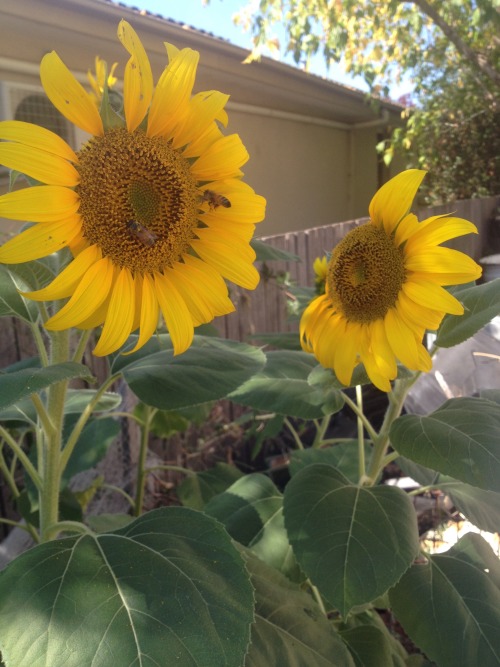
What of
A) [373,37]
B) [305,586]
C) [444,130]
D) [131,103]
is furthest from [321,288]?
[444,130]

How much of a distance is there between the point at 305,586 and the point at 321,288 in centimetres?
113

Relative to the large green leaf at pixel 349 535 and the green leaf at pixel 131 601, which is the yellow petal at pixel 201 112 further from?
the large green leaf at pixel 349 535

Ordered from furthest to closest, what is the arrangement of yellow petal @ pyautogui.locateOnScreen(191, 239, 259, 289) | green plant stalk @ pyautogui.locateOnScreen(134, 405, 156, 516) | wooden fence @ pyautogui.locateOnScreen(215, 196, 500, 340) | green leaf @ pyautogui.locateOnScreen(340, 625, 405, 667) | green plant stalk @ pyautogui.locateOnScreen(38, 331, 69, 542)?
wooden fence @ pyautogui.locateOnScreen(215, 196, 500, 340)
green plant stalk @ pyautogui.locateOnScreen(134, 405, 156, 516)
green leaf @ pyautogui.locateOnScreen(340, 625, 405, 667)
green plant stalk @ pyautogui.locateOnScreen(38, 331, 69, 542)
yellow petal @ pyautogui.locateOnScreen(191, 239, 259, 289)

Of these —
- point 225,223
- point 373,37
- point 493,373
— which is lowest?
point 493,373

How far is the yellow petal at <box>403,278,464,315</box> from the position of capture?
3.61ft

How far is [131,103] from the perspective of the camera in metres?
0.99

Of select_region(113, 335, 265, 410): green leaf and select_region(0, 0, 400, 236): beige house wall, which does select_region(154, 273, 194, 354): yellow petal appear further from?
select_region(0, 0, 400, 236): beige house wall

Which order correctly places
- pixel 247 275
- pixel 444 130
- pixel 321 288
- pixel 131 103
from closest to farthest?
1. pixel 131 103
2. pixel 247 275
3. pixel 321 288
4. pixel 444 130

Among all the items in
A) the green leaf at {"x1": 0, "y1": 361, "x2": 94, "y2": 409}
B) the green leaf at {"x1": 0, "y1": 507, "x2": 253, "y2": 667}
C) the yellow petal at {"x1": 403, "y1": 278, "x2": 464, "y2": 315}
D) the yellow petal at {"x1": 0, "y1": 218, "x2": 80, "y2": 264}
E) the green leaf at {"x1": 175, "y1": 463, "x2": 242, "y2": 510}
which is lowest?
the green leaf at {"x1": 175, "y1": 463, "x2": 242, "y2": 510}

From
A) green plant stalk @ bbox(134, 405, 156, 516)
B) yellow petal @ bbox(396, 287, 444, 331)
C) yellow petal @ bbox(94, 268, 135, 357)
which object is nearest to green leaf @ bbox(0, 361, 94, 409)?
yellow petal @ bbox(94, 268, 135, 357)

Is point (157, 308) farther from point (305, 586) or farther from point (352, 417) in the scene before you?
point (352, 417)

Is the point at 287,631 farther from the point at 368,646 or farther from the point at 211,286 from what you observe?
the point at 211,286

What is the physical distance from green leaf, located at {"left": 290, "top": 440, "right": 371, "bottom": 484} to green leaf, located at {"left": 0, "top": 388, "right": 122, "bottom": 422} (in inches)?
23.8

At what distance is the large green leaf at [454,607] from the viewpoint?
4.21ft
